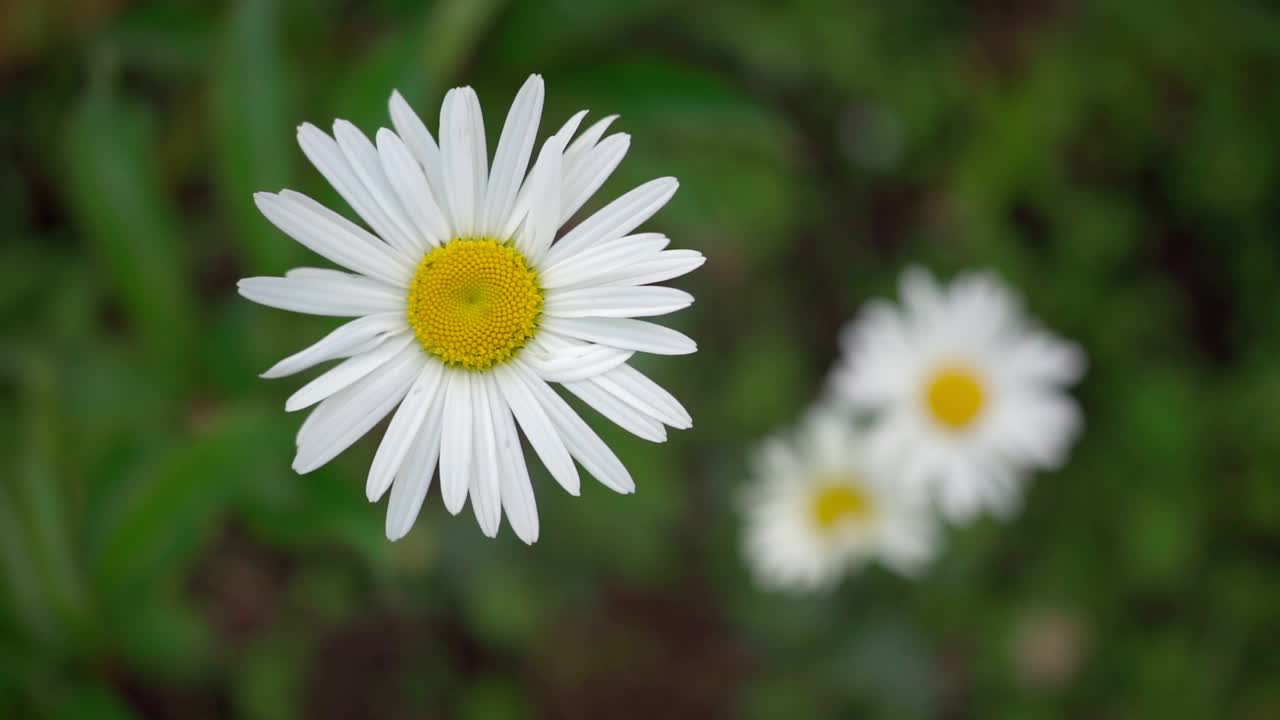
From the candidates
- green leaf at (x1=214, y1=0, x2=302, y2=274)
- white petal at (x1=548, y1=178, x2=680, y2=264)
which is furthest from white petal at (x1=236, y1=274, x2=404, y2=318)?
green leaf at (x1=214, y1=0, x2=302, y2=274)

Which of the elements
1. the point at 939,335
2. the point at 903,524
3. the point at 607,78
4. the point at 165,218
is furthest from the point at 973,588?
the point at 165,218

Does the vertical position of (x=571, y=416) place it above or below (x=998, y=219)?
below

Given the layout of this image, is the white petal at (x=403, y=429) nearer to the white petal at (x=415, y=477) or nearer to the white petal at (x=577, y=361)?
the white petal at (x=415, y=477)

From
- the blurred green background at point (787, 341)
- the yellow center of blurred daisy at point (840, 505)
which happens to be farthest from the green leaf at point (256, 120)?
the yellow center of blurred daisy at point (840, 505)

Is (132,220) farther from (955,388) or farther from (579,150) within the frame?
(955,388)

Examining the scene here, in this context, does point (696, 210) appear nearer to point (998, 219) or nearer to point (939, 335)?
point (939, 335)

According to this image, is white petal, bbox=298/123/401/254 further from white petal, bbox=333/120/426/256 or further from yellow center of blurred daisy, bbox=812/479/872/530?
yellow center of blurred daisy, bbox=812/479/872/530
